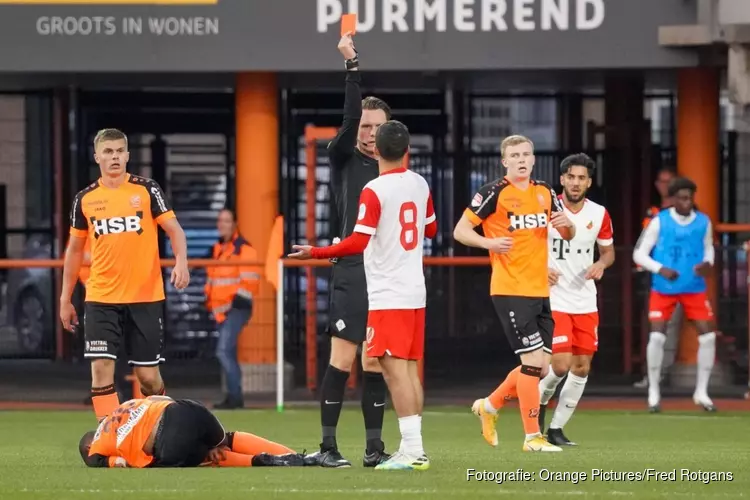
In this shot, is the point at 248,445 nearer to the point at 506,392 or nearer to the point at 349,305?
the point at 349,305

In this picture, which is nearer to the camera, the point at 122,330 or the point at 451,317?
the point at 122,330

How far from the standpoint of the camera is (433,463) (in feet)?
32.8

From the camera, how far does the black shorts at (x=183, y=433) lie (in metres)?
9.26

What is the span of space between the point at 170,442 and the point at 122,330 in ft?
6.99

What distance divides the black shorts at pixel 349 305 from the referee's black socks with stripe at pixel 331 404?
0.22 m

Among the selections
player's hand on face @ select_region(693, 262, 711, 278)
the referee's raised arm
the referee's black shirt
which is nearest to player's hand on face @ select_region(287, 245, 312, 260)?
the referee's black shirt

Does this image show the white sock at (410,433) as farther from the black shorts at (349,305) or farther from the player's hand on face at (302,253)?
the player's hand on face at (302,253)

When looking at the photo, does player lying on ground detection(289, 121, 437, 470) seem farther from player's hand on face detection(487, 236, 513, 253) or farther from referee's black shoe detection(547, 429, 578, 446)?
referee's black shoe detection(547, 429, 578, 446)

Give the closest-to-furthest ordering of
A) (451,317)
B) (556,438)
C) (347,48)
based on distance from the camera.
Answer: (347,48) < (556,438) < (451,317)

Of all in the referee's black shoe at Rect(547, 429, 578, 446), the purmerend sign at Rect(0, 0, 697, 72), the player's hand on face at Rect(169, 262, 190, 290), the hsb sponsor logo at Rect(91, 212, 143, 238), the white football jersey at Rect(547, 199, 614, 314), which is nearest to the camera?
the player's hand on face at Rect(169, 262, 190, 290)

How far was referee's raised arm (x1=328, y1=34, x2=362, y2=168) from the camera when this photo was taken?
9664mm

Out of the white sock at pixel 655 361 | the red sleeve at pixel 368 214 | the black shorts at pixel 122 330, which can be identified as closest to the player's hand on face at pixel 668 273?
the white sock at pixel 655 361

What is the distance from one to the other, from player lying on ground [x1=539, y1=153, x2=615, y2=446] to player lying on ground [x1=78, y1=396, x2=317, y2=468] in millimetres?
3056

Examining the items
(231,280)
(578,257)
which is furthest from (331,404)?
(231,280)
